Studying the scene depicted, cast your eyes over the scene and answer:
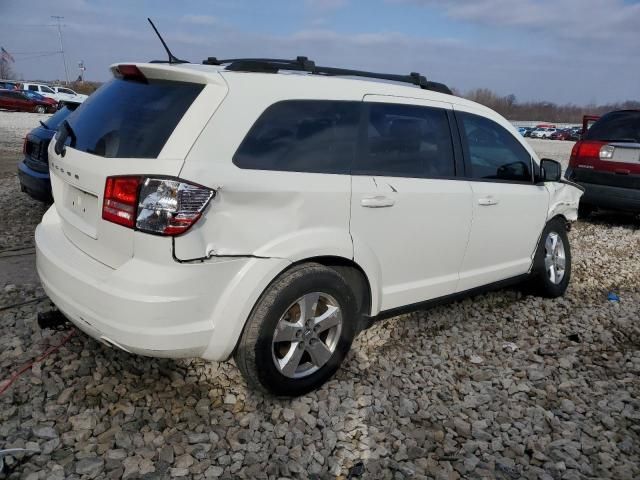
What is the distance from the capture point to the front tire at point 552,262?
15.0ft

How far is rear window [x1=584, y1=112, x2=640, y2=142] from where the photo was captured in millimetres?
7160

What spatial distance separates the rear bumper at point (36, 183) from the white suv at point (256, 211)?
268 cm

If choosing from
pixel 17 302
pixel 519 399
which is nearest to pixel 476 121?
pixel 519 399

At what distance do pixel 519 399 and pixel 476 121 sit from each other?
1.96 metres

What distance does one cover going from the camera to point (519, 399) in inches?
124

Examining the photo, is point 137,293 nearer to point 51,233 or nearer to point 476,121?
point 51,233

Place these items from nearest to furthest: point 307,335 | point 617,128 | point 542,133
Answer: point 307,335, point 617,128, point 542,133

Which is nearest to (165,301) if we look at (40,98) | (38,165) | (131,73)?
(131,73)

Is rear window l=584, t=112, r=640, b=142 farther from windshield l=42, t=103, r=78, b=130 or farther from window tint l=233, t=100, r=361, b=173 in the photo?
windshield l=42, t=103, r=78, b=130

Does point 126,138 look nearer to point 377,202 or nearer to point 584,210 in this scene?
point 377,202

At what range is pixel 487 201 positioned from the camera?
12.1 feet

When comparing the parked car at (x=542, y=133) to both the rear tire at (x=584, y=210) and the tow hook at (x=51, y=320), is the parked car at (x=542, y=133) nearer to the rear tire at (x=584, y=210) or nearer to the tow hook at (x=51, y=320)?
the rear tire at (x=584, y=210)

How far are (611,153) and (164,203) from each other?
6.90m

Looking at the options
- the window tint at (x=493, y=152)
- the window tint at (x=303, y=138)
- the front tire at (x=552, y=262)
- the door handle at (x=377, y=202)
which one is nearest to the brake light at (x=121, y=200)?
the window tint at (x=303, y=138)
